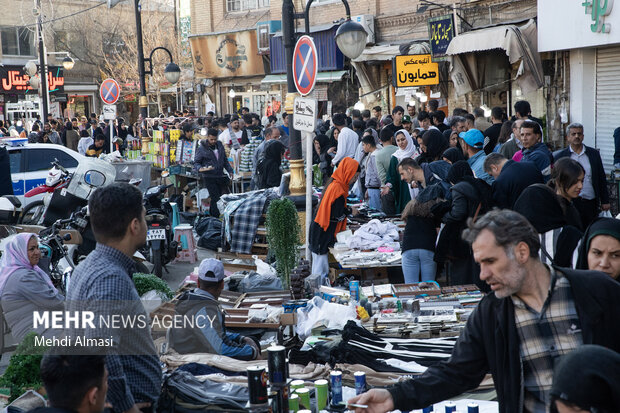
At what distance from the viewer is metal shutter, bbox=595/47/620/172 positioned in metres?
12.7

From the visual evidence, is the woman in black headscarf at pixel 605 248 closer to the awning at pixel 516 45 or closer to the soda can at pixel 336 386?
the soda can at pixel 336 386

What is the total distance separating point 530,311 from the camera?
10.2 ft

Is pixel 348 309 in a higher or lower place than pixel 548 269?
lower

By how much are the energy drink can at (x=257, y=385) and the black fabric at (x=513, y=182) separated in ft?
13.3

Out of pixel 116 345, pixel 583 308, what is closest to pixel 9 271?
pixel 116 345

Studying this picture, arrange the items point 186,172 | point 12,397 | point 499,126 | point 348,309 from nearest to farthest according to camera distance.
→ point 12,397
point 348,309
point 499,126
point 186,172

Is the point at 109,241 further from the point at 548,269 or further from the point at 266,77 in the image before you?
the point at 266,77

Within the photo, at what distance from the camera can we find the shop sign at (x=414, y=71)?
17.1 m

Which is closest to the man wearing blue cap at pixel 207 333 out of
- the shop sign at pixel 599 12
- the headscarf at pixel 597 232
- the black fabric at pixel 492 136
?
the headscarf at pixel 597 232

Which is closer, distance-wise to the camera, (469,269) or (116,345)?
(116,345)

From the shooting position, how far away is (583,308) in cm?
302

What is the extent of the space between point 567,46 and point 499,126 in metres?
2.46

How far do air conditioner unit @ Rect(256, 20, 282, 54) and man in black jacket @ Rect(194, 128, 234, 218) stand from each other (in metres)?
13.9

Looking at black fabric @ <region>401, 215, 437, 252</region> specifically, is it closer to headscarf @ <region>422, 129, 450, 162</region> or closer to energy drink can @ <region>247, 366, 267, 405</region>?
headscarf @ <region>422, 129, 450, 162</region>
